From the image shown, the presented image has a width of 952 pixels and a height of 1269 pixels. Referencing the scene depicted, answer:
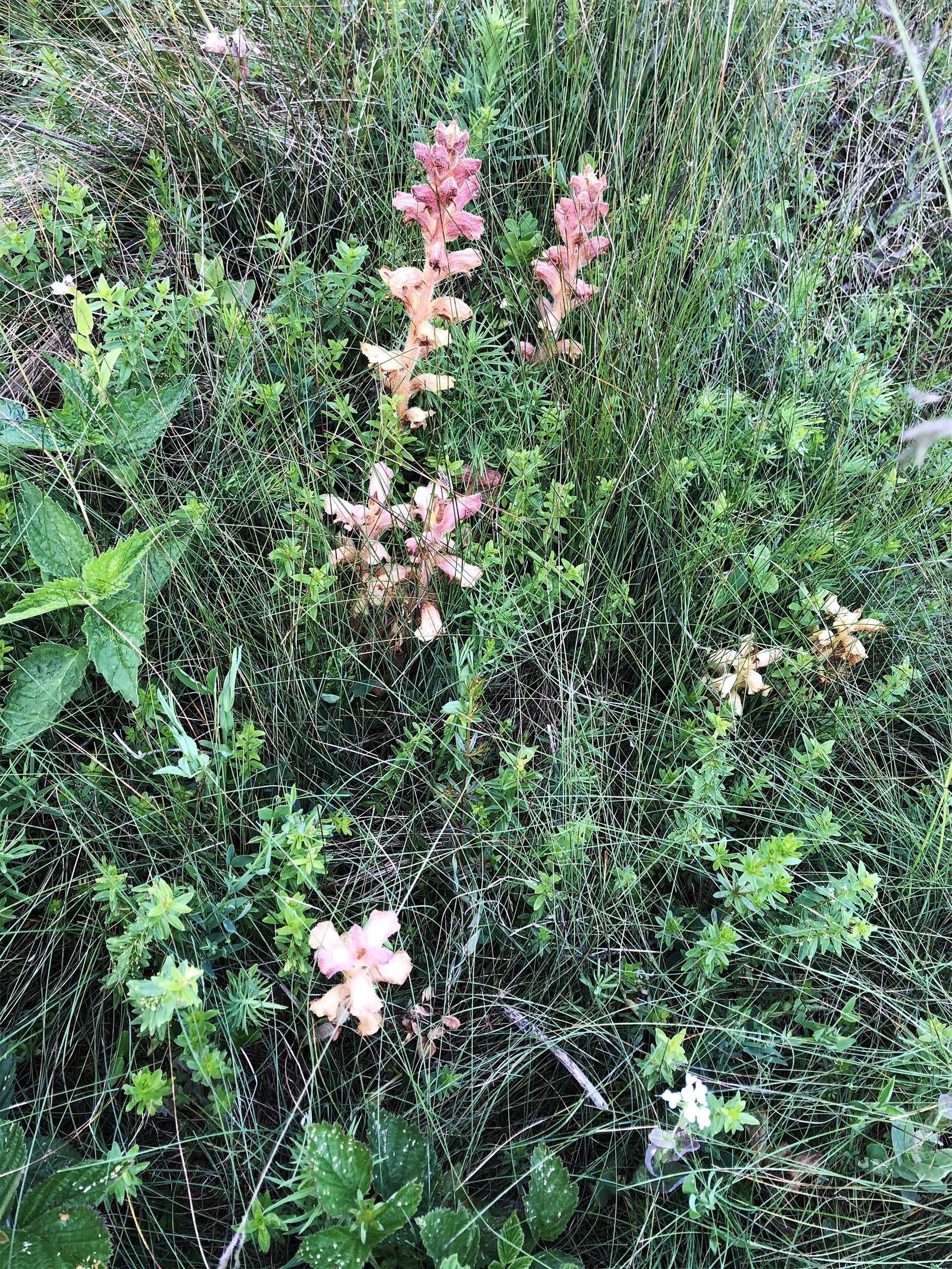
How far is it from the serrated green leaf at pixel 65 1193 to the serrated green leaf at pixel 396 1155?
36cm

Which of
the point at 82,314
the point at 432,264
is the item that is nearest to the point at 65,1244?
the point at 82,314

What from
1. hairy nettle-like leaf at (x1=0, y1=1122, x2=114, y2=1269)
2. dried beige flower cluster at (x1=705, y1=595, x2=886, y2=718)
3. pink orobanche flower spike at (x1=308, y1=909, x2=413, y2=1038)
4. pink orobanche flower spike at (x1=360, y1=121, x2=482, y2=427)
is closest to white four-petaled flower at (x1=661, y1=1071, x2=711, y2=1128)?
pink orobanche flower spike at (x1=308, y1=909, x2=413, y2=1038)

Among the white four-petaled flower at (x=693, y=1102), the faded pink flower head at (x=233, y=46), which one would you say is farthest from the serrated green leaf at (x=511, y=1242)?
the faded pink flower head at (x=233, y=46)

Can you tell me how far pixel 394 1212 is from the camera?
3.95 feet

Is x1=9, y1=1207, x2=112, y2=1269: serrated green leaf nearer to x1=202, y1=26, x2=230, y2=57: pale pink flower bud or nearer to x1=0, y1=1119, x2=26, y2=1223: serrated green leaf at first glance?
x1=0, y1=1119, x2=26, y2=1223: serrated green leaf

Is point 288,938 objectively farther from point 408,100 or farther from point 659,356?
point 408,100

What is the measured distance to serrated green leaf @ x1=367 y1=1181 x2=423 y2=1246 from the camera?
1.19 meters

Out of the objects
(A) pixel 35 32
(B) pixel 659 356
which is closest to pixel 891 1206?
(B) pixel 659 356

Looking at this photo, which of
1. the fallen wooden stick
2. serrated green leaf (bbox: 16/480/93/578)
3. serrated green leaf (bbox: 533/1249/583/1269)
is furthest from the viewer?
serrated green leaf (bbox: 16/480/93/578)

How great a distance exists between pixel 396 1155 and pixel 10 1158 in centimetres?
51

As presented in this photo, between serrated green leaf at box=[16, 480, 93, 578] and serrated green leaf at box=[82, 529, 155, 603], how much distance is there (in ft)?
0.26

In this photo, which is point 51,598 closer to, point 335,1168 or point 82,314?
point 82,314

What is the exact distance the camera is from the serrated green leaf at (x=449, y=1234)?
47.1 inches

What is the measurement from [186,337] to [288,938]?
1171 mm
